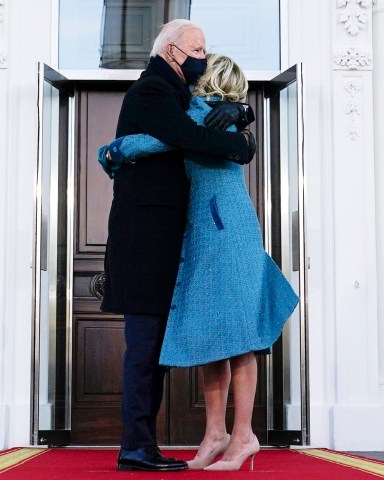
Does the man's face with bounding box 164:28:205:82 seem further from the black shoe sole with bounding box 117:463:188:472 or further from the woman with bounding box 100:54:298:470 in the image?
the black shoe sole with bounding box 117:463:188:472

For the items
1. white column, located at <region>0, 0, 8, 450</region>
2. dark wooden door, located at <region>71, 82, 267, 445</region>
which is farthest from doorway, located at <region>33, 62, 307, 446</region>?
white column, located at <region>0, 0, 8, 450</region>

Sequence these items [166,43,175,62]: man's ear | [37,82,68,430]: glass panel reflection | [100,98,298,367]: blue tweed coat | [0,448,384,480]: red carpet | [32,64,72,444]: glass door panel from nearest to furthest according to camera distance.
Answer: [0,448,384,480]: red carpet < [100,98,298,367]: blue tweed coat < [166,43,175,62]: man's ear < [32,64,72,444]: glass door panel < [37,82,68,430]: glass panel reflection

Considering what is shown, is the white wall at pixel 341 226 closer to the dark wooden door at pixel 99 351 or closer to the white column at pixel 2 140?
the dark wooden door at pixel 99 351

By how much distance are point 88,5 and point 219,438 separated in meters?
3.67

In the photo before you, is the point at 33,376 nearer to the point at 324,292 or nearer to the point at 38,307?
the point at 38,307

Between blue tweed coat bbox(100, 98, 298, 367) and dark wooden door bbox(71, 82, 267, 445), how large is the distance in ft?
8.81

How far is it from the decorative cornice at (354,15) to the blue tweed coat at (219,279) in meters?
2.76

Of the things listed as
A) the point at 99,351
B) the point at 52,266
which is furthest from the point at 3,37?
the point at 99,351

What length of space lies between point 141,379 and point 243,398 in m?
0.37

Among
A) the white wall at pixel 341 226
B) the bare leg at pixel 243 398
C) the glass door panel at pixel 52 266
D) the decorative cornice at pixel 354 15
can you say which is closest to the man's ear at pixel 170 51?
the bare leg at pixel 243 398

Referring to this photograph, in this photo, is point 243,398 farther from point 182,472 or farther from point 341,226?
point 341,226

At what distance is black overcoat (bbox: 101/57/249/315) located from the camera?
3625mm

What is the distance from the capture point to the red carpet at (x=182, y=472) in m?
3.50

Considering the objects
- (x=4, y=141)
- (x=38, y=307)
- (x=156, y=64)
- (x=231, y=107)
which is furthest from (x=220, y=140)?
(x=4, y=141)
